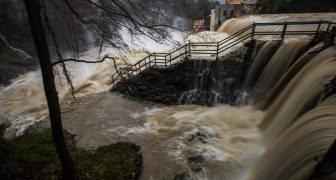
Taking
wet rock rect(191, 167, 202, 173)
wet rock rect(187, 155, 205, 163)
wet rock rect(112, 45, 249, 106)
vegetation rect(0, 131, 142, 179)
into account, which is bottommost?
wet rock rect(191, 167, 202, 173)

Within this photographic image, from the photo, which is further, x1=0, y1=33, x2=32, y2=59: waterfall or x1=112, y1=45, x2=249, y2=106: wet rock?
x1=0, y1=33, x2=32, y2=59: waterfall

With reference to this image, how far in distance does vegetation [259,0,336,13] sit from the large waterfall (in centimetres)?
1729

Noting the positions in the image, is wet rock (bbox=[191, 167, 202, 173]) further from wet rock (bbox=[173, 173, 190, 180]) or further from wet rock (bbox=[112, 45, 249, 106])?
wet rock (bbox=[112, 45, 249, 106])

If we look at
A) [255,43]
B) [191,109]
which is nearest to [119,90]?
[191,109]

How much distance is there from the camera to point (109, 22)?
6.02 meters

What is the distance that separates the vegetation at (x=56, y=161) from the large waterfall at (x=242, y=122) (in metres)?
0.70

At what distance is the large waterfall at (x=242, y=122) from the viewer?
5.74 metres

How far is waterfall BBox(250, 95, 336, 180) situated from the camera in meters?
4.59

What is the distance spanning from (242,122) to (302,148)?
5.22 meters

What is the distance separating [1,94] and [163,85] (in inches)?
489

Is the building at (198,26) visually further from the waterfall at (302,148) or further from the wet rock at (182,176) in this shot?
the wet rock at (182,176)

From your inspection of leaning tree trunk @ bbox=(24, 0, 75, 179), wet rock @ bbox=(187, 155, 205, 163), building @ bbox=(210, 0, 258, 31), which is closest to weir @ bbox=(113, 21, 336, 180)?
wet rock @ bbox=(187, 155, 205, 163)

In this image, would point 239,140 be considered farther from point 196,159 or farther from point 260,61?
point 260,61

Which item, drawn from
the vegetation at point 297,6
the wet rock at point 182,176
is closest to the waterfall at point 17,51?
the wet rock at point 182,176
